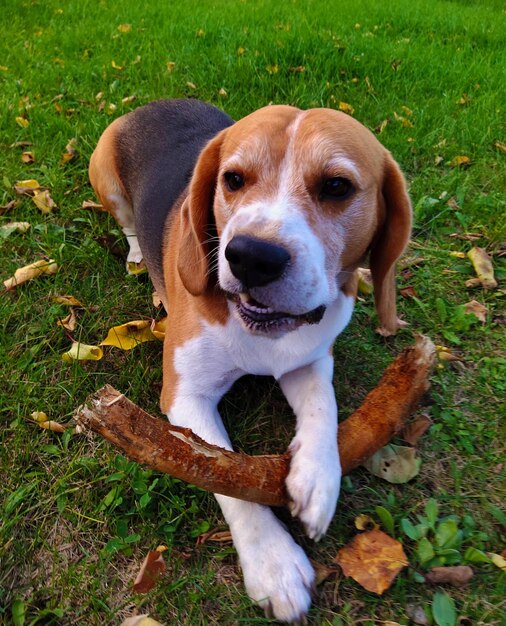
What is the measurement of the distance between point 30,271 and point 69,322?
47 centimetres

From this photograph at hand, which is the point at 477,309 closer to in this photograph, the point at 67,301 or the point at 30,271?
the point at 67,301

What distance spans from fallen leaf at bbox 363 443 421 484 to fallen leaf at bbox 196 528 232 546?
61cm

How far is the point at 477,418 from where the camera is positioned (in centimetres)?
254

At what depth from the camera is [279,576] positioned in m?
1.84

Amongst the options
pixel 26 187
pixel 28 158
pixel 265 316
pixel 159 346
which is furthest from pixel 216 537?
pixel 28 158

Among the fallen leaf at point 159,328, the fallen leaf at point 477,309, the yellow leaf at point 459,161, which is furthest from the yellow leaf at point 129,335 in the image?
the yellow leaf at point 459,161

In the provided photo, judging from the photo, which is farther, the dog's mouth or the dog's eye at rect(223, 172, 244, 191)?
the dog's eye at rect(223, 172, 244, 191)

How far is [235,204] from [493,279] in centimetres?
188

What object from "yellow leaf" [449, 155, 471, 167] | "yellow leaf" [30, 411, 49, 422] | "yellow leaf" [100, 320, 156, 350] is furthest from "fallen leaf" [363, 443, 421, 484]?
"yellow leaf" [449, 155, 471, 167]

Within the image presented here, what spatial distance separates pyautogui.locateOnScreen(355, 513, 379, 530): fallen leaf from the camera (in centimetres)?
207

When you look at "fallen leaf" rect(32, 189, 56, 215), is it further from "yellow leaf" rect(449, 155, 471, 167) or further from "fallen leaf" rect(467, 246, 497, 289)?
"yellow leaf" rect(449, 155, 471, 167)

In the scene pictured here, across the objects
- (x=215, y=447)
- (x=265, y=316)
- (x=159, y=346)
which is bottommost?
(x=159, y=346)

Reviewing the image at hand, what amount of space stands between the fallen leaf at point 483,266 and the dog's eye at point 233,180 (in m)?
1.79

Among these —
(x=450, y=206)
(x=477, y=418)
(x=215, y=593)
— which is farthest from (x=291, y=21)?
(x=215, y=593)
